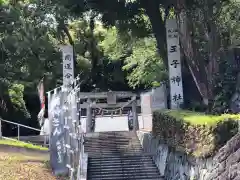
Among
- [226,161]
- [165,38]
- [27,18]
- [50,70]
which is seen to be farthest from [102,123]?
[226,161]

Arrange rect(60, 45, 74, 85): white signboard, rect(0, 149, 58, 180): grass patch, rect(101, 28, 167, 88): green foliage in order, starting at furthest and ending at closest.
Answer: rect(101, 28, 167, 88): green foliage
rect(60, 45, 74, 85): white signboard
rect(0, 149, 58, 180): grass patch

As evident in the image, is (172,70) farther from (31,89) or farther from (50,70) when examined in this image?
(31,89)

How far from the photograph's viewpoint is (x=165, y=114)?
1382 cm

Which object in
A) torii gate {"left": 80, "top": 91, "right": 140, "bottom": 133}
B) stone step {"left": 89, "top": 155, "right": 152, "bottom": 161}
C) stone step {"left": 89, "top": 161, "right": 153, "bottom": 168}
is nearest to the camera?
stone step {"left": 89, "top": 161, "right": 153, "bottom": 168}

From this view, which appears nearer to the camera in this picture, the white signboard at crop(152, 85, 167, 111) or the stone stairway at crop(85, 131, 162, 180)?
the stone stairway at crop(85, 131, 162, 180)

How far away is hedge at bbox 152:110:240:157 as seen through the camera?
9.31 metres

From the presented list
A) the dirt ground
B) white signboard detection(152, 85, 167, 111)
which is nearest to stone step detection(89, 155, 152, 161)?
the dirt ground

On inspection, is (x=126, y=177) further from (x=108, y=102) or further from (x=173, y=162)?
(x=108, y=102)

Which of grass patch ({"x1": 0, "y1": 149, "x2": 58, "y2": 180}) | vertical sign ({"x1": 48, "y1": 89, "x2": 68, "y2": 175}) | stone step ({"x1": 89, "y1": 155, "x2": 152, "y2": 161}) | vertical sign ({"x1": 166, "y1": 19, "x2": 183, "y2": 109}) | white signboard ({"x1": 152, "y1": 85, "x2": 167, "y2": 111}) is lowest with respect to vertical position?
stone step ({"x1": 89, "y1": 155, "x2": 152, "y2": 161})

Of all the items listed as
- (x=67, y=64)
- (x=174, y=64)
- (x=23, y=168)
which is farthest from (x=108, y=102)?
(x=23, y=168)

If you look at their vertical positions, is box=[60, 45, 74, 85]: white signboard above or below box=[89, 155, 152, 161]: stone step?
above

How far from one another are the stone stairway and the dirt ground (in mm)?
2201

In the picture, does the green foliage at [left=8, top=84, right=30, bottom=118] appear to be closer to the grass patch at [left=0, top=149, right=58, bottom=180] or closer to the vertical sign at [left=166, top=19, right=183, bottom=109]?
the grass patch at [left=0, top=149, right=58, bottom=180]

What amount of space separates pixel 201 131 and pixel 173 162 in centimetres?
372
